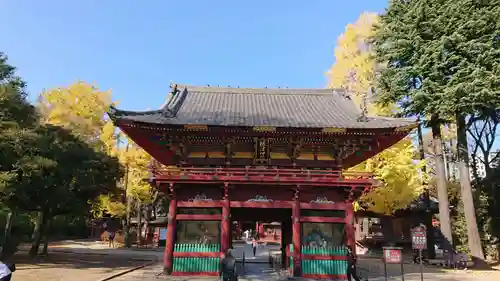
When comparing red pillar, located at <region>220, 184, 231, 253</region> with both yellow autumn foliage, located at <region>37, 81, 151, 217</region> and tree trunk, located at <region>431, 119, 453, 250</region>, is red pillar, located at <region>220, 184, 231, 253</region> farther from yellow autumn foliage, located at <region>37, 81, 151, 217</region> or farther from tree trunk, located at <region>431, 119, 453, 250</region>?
yellow autumn foliage, located at <region>37, 81, 151, 217</region>

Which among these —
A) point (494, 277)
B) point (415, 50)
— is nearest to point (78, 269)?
point (494, 277)


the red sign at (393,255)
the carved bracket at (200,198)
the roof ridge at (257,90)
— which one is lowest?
the red sign at (393,255)

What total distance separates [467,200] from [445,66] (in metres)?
8.83

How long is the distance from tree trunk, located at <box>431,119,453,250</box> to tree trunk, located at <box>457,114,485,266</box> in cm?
110

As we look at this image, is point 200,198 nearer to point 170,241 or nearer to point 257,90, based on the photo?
point 170,241

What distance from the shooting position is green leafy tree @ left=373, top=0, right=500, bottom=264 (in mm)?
21328

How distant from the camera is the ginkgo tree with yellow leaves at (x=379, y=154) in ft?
77.0

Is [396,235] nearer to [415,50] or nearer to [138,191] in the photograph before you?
[415,50]

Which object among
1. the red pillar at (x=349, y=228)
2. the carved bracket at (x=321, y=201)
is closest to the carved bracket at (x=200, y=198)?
the carved bracket at (x=321, y=201)

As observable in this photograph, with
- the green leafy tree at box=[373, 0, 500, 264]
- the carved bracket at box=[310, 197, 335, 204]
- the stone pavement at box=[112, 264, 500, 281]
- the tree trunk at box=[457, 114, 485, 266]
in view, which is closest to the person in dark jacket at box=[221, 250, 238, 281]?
the stone pavement at box=[112, 264, 500, 281]

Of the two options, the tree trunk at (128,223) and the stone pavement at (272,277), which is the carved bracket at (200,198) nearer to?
the stone pavement at (272,277)

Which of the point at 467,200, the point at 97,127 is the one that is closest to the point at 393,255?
the point at 467,200

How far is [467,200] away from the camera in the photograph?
2281 centimetres

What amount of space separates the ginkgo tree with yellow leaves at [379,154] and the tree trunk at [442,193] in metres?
1.18
